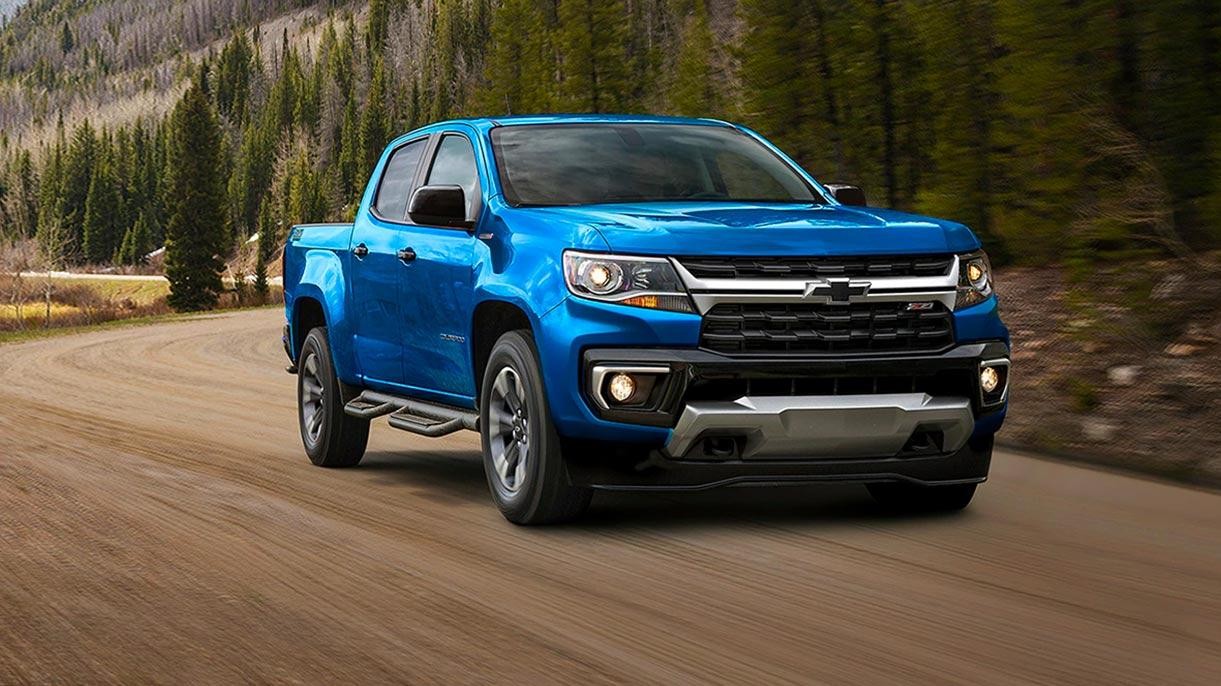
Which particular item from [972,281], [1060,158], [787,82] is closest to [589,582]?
[972,281]

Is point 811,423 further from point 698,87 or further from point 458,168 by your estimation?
point 698,87

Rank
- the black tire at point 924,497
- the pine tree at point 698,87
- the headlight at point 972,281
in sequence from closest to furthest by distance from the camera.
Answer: the headlight at point 972,281, the black tire at point 924,497, the pine tree at point 698,87

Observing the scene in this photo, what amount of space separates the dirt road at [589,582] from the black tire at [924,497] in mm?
102

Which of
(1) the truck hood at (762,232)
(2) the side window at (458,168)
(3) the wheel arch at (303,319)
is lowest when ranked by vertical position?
(3) the wheel arch at (303,319)

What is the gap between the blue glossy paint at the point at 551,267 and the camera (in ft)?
23.7

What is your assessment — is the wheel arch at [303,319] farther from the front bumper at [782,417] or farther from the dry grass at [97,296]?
the dry grass at [97,296]

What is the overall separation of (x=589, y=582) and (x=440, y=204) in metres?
2.52

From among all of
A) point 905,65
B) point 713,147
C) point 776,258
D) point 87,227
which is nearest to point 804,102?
point 905,65

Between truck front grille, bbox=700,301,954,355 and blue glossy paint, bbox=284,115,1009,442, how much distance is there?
0.11m

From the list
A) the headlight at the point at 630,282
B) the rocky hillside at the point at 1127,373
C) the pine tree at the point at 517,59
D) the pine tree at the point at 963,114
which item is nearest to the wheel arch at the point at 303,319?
the headlight at the point at 630,282

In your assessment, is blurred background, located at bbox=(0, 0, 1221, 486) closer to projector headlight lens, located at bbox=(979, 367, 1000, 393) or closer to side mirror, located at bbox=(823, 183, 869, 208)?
projector headlight lens, located at bbox=(979, 367, 1000, 393)

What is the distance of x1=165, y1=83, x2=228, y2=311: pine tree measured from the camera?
109938 millimetres

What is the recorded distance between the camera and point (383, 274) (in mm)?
9484

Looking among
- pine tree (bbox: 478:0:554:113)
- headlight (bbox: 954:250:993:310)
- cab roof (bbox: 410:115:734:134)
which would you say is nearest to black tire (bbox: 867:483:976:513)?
headlight (bbox: 954:250:993:310)
